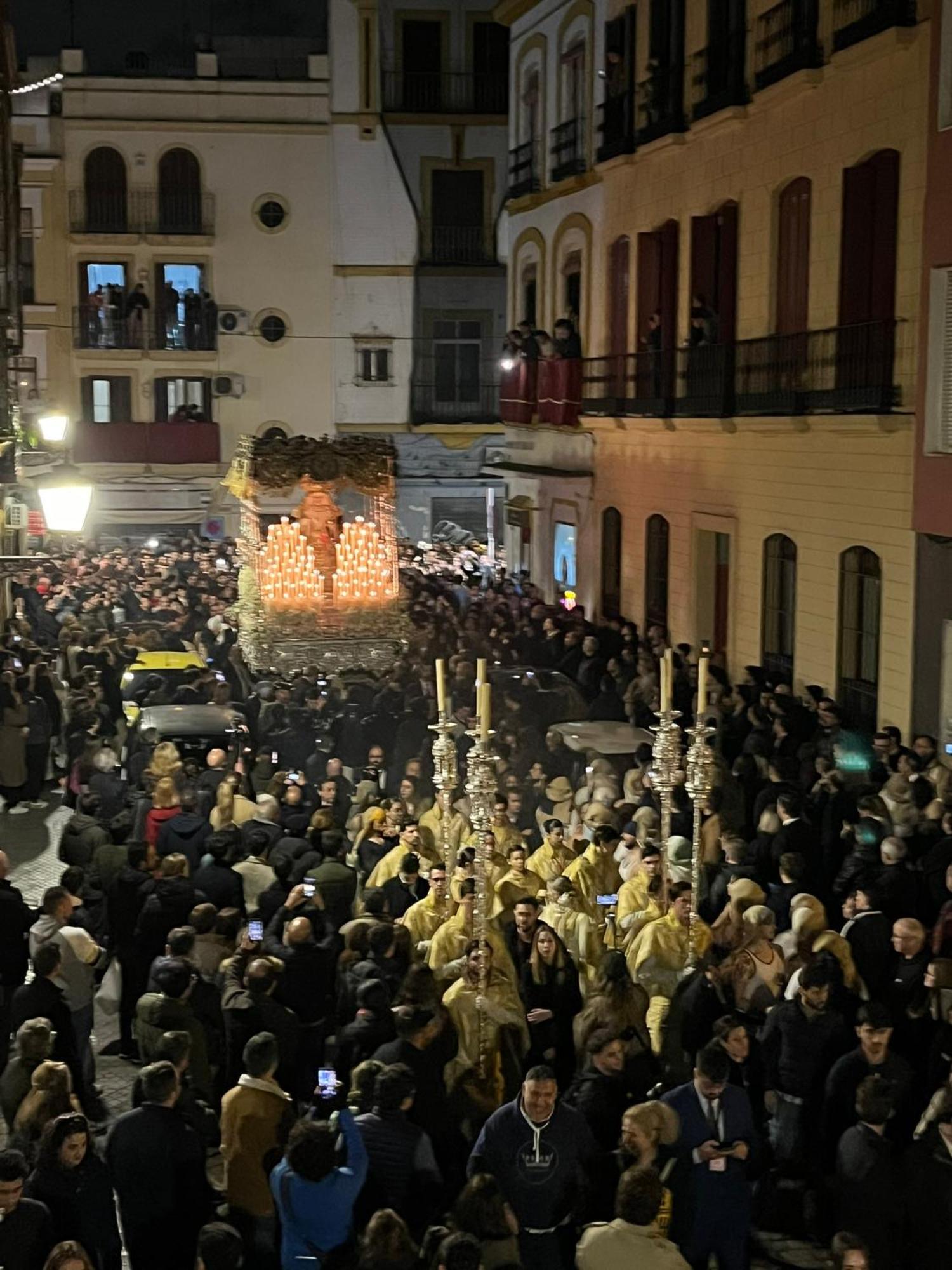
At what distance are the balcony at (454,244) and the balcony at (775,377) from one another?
49.0ft

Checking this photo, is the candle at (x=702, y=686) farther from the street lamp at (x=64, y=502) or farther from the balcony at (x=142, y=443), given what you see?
the balcony at (x=142, y=443)

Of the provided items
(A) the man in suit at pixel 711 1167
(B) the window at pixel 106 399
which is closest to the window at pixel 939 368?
(A) the man in suit at pixel 711 1167

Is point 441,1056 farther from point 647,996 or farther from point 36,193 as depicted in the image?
point 36,193

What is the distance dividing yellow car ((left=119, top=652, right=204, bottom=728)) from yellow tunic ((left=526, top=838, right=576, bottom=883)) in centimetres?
807

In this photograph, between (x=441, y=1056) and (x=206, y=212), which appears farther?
(x=206, y=212)

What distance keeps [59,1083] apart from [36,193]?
35.3 meters

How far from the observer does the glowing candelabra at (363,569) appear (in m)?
26.7

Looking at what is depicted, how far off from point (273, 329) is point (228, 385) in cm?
163

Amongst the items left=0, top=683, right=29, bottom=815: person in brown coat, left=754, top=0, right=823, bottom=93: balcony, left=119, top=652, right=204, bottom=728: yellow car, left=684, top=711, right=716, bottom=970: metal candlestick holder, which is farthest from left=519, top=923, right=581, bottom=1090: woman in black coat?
left=754, top=0, right=823, bottom=93: balcony

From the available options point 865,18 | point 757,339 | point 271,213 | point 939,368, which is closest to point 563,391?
point 757,339

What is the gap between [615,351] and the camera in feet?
94.4

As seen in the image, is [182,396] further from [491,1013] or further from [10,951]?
[491,1013]

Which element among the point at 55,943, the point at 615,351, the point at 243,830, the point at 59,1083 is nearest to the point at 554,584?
the point at 615,351

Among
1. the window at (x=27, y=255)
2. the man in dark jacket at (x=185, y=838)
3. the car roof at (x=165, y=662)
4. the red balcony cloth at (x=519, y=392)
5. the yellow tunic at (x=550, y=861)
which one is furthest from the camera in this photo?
the window at (x=27, y=255)
